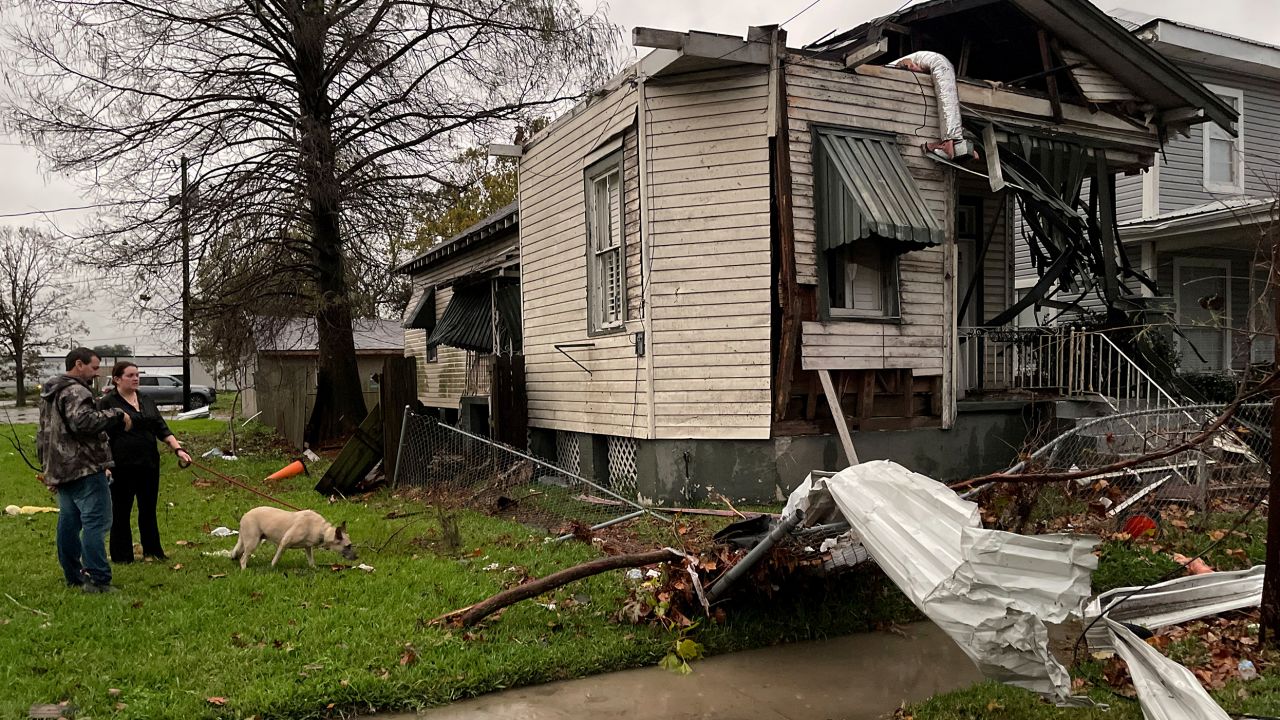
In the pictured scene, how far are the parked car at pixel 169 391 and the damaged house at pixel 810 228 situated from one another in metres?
34.2

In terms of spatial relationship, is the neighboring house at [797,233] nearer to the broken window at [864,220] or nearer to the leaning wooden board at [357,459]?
the broken window at [864,220]

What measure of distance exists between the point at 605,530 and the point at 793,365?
2.88 m

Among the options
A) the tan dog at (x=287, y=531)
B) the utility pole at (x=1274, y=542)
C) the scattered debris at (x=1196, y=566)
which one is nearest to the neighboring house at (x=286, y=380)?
the tan dog at (x=287, y=531)

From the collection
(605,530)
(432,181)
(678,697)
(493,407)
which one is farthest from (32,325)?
(678,697)

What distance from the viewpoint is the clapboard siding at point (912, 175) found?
9.80 metres

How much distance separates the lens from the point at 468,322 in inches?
623

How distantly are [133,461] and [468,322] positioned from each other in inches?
342

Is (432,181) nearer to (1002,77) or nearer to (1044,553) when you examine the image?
(1002,77)

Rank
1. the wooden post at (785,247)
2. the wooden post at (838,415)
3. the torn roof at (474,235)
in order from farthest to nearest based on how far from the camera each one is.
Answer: the torn roof at (474,235) < the wooden post at (838,415) < the wooden post at (785,247)

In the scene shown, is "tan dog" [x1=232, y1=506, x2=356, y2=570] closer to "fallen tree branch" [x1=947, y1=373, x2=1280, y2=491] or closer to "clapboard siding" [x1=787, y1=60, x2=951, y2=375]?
"fallen tree branch" [x1=947, y1=373, x2=1280, y2=491]

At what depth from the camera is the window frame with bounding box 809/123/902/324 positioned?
9.80m

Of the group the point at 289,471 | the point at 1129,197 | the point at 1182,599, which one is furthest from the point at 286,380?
the point at 1182,599

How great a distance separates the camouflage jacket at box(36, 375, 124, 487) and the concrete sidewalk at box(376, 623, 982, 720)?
334 centimetres

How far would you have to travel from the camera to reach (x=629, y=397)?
10.4 metres
